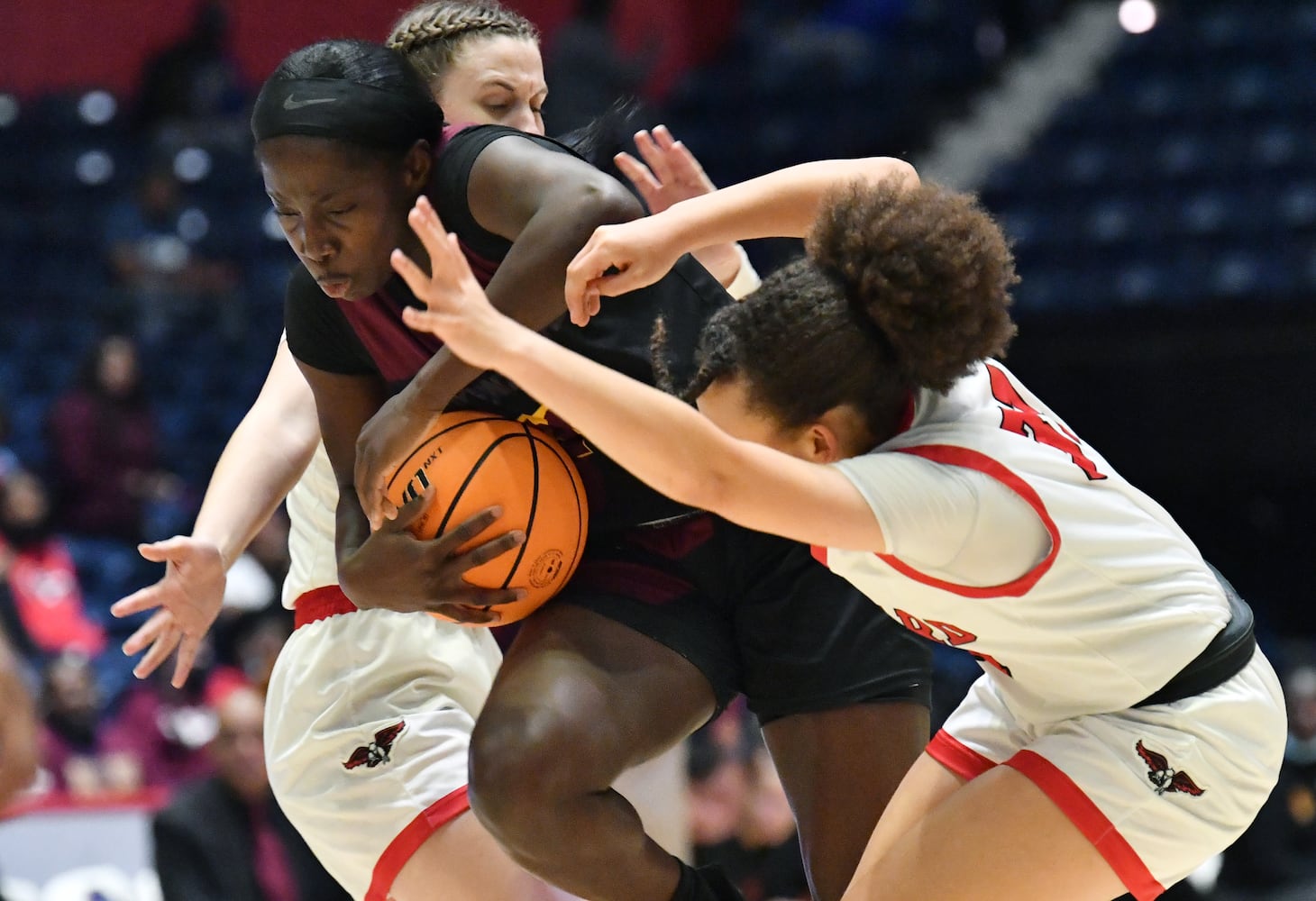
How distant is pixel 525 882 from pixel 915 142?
353 inches

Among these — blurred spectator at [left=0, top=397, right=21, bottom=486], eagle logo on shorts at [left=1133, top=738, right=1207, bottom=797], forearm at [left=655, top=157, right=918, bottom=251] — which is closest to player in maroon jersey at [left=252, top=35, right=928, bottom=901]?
forearm at [left=655, top=157, right=918, bottom=251]

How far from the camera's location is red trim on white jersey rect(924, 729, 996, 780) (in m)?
2.75

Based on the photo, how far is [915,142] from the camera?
11250mm

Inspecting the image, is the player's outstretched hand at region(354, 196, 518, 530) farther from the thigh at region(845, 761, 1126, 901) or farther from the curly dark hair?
the thigh at region(845, 761, 1126, 901)

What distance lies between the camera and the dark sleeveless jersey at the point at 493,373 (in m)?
2.73

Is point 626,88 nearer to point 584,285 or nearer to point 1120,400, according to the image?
point 1120,400

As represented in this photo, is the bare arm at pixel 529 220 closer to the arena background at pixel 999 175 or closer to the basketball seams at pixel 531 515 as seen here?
the basketball seams at pixel 531 515

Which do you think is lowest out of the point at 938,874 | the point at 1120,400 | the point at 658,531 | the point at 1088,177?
the point at 1120,400

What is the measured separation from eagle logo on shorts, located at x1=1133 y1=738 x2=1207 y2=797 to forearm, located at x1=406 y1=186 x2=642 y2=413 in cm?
115

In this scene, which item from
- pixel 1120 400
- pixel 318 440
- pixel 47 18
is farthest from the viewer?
pixel 47 18

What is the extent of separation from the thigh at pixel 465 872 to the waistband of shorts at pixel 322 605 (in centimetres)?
51

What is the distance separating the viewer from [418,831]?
307cm

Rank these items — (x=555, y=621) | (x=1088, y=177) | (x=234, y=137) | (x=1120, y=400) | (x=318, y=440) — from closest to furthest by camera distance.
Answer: (x=555, y=621)
(x=318, y=440)
(x=1120, y=400)
(x=1088, y=177)
(x=234, y=137)

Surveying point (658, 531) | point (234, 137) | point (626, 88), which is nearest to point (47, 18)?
point (234, 137)
